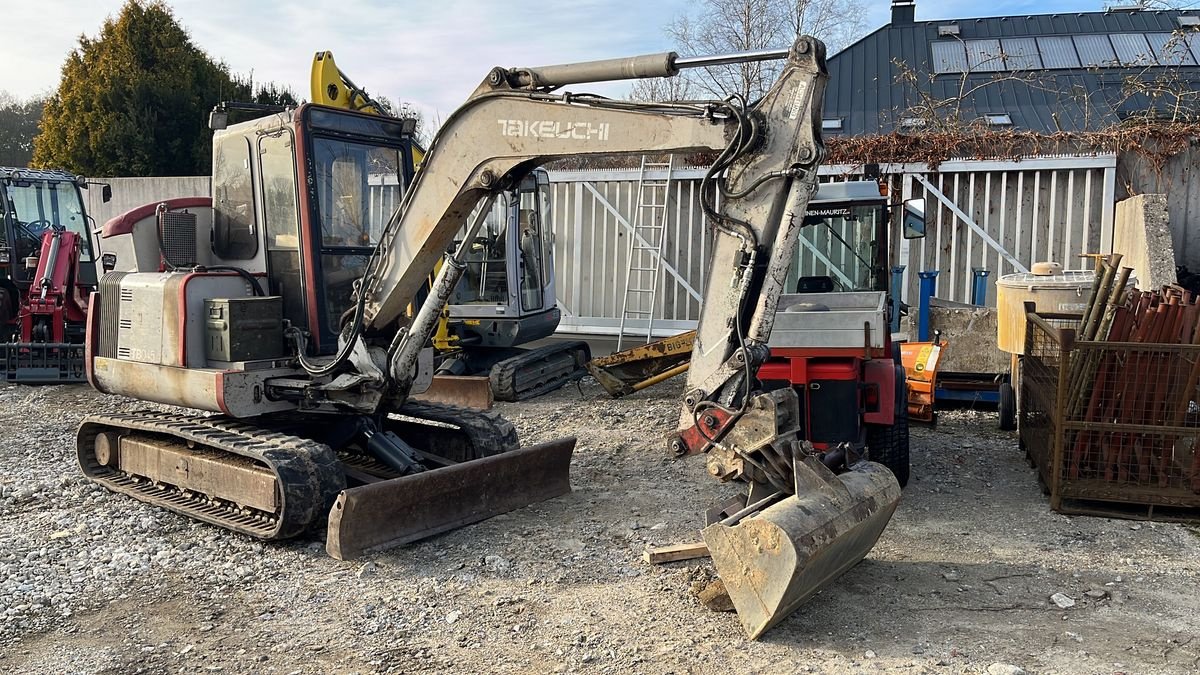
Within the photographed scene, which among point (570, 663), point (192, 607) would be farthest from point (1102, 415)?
point (192, 607)

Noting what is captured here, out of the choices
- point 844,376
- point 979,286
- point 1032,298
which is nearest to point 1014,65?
point 979,286

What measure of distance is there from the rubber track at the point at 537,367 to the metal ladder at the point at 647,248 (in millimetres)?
1558

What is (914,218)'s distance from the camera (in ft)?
24.0

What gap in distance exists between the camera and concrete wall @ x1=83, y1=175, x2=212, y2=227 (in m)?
18.9

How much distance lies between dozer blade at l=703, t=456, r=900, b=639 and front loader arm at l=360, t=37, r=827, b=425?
543 millimetres

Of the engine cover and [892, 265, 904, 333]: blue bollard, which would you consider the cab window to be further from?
[892, 265, 904, 333]: blue bollard

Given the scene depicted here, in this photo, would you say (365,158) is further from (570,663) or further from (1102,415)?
(1102,415)

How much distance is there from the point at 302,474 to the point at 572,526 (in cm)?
159

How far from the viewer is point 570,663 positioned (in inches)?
155

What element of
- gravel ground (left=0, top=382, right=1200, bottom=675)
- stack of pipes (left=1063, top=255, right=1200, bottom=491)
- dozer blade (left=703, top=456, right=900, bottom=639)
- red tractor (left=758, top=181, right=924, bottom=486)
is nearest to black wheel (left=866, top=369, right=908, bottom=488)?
red tractor (left=758, top=181, right=924, bottom=486)

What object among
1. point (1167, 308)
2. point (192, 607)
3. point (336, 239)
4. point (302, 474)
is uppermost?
point (336, 239)

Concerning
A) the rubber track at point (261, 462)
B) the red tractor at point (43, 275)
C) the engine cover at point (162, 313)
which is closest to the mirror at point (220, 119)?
the engine cover at point (162, 313)

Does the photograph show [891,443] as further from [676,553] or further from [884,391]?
[676,553]

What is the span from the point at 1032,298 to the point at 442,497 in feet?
18.4
